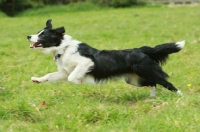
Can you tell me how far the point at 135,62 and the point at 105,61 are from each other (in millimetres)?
449

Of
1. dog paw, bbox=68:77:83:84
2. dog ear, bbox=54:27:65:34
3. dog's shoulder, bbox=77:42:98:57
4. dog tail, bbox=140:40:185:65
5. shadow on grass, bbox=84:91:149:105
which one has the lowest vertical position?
shadow on grass, bbox=84:91:149:105

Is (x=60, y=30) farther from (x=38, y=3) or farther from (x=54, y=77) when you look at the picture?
(x=38, y=3)

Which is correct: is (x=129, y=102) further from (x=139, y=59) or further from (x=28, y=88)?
(x=28, y=88)

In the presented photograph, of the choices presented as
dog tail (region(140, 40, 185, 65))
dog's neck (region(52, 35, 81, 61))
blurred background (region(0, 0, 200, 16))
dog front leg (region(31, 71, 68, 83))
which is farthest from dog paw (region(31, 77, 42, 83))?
blurred background (region(0, 0, 200, 16))

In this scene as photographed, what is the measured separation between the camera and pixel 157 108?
4.77 metres

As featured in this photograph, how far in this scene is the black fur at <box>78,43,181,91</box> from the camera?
557 cm

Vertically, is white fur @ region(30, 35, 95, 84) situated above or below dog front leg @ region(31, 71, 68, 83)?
above

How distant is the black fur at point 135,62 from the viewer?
18.3 ft

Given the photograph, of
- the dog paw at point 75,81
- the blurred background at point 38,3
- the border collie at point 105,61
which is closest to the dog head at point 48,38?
the border collie at point 105,61

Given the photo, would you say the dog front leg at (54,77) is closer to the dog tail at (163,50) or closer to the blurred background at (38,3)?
the dog tail at (163,50)

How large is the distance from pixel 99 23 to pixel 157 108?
12.5 m

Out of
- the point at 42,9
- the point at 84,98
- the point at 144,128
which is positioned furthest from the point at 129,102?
the point at 42,9

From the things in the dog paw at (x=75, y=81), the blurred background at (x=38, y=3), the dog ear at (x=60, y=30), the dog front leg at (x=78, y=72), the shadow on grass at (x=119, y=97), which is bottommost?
the blurred background at (x=38, y=3)

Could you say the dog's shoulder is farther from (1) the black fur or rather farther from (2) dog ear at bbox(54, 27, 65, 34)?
(2) dog ear at bbox(54, 27, 65, 34)
